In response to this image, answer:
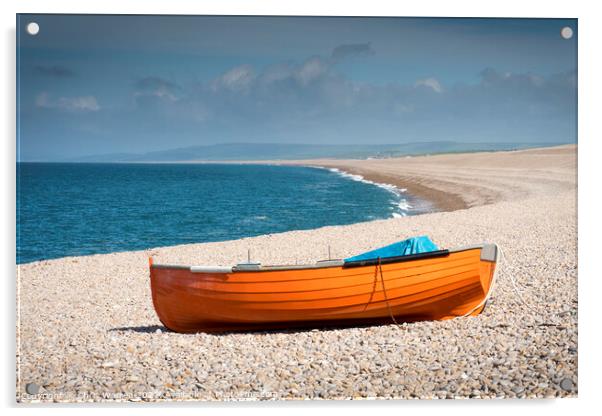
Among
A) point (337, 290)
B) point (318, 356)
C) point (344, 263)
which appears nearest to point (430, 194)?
point (337, 290)

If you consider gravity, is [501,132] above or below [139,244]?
above

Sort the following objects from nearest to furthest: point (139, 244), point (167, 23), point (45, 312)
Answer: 1. point (167, 23)
2. point (45, 312)
3. point (139, 244)

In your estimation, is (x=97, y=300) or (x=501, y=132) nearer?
(x=97, y=300)

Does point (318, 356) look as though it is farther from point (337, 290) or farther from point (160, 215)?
point (160, 215)

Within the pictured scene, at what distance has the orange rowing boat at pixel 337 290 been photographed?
23.5ft

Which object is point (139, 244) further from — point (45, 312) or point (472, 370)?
point (472, 370)

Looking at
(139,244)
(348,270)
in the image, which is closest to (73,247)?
(139,244)

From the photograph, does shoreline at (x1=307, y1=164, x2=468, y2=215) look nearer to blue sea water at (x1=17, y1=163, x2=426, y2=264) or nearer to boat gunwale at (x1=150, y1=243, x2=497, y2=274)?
blue sea water at (x1=17, y1=163, x2=426, y2=264)

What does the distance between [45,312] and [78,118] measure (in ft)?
9.99

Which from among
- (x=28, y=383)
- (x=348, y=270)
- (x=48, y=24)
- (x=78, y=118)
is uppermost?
(x=48, y=24)

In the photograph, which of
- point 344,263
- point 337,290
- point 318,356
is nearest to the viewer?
point 318,356

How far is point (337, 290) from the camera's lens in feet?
23.8
